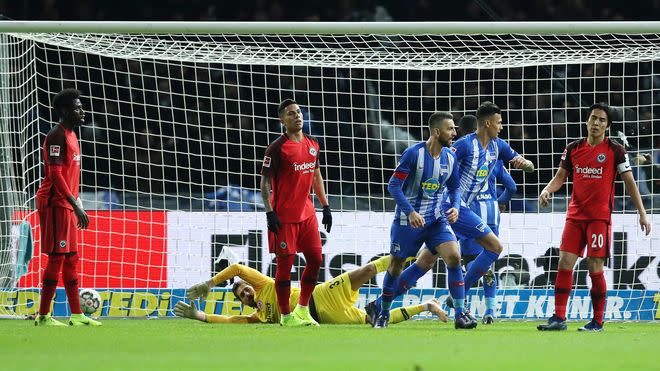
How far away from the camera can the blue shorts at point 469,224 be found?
988 centimetres

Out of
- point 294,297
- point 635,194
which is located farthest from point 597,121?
point 294,297

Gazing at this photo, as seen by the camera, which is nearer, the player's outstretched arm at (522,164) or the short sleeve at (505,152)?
the player's outstretched arm at (522,164)

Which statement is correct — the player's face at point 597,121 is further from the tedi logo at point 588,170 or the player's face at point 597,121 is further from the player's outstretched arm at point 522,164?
the player's outstretched arm at point 522,164

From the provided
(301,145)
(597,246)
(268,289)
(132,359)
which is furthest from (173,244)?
(132,359)

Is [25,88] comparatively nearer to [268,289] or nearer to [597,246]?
[268,289]

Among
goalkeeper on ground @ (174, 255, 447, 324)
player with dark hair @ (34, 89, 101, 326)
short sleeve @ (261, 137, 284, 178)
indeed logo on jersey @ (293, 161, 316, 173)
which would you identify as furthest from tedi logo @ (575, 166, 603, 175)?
player with dark hair @ (34, 89, 101, 326)

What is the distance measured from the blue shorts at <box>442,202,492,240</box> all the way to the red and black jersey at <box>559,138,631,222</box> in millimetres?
941

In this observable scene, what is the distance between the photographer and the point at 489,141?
1052 centimetres

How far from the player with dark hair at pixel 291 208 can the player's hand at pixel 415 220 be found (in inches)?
40.7

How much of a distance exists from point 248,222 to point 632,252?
3.95 metres

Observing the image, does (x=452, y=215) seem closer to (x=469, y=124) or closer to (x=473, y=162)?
(x=473, y=162)

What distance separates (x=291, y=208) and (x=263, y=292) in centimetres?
116

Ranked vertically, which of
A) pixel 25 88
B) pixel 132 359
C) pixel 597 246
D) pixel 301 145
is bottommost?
pixel 132 359

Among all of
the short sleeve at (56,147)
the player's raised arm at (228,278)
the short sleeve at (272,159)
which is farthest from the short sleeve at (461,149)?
the short sleeve at (56,147)
